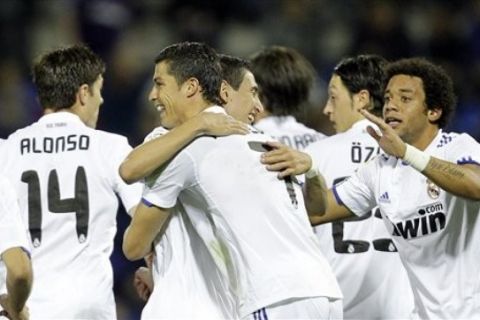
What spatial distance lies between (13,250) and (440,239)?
228cm

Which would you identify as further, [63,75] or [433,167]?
[63,75]

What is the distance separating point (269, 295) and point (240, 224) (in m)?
0.36

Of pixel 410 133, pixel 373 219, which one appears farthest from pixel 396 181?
pixel 373 219

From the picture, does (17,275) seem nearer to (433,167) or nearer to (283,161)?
(283,161)

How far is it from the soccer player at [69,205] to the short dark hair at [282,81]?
169cm

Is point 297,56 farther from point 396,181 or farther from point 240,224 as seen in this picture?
point 240,224

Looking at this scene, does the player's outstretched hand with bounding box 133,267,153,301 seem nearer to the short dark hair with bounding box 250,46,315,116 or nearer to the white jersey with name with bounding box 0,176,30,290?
the white jersey with name with bounding box 0,176,30,290

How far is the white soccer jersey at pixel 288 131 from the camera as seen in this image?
8734mm

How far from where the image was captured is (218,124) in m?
6.12

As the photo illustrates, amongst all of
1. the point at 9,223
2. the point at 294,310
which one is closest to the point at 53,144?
the point at 9,223

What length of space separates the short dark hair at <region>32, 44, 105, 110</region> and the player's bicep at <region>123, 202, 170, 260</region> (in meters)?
1.66

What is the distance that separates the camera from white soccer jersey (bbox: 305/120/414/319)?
7.93 meters

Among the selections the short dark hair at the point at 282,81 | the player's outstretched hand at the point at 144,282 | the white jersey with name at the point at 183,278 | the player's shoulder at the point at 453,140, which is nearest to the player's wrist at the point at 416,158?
the player's shoulder at the point at 453,140

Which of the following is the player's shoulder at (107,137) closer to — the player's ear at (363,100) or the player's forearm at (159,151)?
the player's forearm at (159,151)
